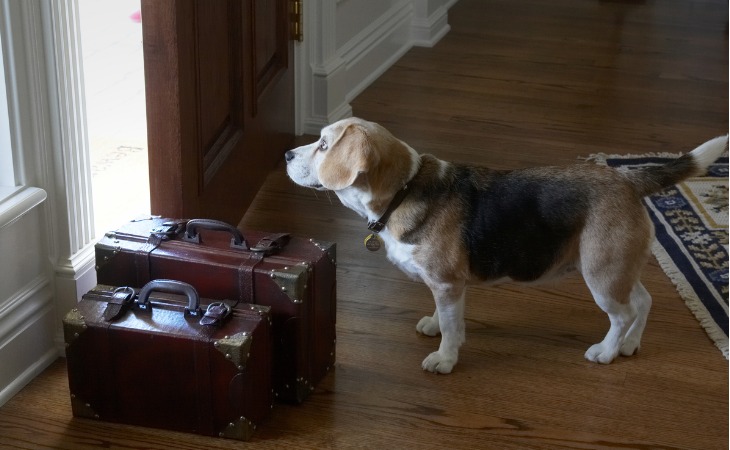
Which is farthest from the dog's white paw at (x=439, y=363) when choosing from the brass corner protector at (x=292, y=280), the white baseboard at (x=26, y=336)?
the white baseboard at (x=26, y=336)

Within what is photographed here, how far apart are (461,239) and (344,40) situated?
1.92m

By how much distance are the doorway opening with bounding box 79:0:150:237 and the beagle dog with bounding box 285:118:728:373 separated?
74 cm

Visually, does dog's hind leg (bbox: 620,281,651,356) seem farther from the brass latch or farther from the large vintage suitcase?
the brass latch

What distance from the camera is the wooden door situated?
2225 mm

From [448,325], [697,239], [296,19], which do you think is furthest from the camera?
[296,19]

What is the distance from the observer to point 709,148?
203 centimetres

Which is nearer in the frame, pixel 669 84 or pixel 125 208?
pixel 125 208

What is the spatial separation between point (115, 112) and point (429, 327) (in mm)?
1799

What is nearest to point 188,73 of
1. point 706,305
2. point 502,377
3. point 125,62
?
point 502,377

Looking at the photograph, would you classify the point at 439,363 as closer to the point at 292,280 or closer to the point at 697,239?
the point at 292,280

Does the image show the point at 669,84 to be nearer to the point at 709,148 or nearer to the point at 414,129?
the point at 414,129

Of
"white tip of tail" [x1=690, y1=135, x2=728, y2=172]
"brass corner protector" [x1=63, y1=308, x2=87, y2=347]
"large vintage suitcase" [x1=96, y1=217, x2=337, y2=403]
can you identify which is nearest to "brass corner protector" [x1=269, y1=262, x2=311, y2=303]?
"large vintage suitcase" [x1=96, y1=217, x2=337, y2=403]

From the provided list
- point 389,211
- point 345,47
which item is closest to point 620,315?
point 389,211

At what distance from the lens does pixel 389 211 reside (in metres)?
2.05
